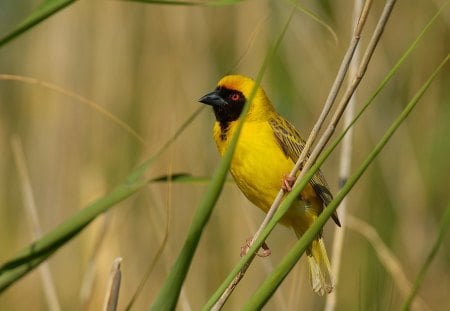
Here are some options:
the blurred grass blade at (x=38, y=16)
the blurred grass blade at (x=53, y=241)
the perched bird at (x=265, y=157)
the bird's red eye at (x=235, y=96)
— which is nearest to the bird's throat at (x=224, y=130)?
the perched bird at (x=265, y=157)

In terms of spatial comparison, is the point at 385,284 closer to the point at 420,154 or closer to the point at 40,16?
the point at 40,16

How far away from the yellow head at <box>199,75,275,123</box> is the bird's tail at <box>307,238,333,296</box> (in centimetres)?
45

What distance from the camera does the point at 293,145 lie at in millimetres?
2889

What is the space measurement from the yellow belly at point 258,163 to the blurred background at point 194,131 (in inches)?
25.3

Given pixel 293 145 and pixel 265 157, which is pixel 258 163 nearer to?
pixel 265 157

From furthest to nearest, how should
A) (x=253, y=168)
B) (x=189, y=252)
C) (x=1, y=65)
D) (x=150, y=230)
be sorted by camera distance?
(x=1, y=65), (x=150, y=230), (x=253, y=168), (x=189, y=252)

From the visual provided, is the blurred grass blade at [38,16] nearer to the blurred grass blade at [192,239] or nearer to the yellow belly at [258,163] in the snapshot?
the blurred grass blade at [192,239]

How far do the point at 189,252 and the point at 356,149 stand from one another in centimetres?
244

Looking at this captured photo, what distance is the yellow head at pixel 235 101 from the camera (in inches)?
115

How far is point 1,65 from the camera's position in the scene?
422 cm

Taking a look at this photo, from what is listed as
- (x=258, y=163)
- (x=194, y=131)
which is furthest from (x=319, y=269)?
(x=194, y=131)

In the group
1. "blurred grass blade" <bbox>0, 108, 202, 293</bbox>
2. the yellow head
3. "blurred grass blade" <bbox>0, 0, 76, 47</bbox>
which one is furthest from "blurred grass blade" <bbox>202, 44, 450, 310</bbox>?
the yellow head

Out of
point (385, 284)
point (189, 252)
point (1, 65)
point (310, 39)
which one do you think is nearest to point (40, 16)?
point (189, 252)

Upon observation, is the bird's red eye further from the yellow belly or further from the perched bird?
the yellow belly
